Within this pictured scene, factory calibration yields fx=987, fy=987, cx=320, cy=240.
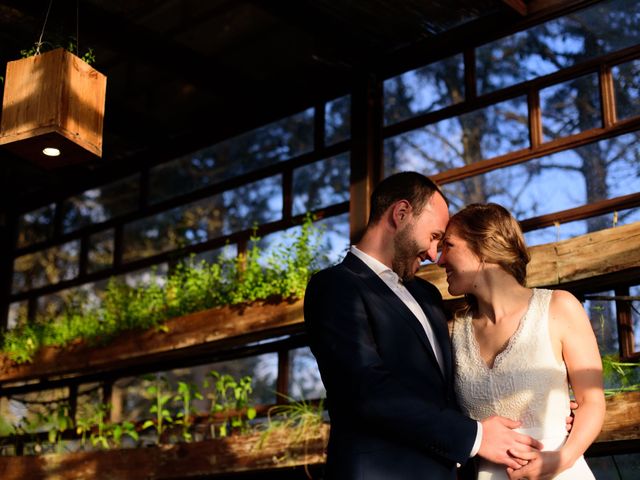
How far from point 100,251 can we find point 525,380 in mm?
4774

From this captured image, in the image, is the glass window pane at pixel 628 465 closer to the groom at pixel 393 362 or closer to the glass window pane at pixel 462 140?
the glass window pane at pixel 462 140

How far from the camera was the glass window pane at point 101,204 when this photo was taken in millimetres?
7068

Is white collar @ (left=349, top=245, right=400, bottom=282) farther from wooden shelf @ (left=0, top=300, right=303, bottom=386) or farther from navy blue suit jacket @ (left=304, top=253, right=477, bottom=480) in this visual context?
wooden shelf @ (left=0, top=300, right=303, bottom=386)

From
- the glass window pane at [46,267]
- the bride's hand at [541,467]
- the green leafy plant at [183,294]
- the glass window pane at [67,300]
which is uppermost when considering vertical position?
the glass window pane at [46,267]

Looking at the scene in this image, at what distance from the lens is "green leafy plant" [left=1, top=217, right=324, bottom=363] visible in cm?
533

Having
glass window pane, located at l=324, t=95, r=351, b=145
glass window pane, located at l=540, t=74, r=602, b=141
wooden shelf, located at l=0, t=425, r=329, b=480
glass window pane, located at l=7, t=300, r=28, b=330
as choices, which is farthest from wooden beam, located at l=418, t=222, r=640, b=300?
glass window pane, located at l=7, t=300, r=28, b=330

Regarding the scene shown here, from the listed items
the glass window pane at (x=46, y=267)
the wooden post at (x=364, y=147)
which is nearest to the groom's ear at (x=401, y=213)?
the wooden post at (x=364, y=147)

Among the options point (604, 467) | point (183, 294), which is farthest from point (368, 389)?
point (183, 294)

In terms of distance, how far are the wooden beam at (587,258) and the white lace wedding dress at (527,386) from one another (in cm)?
104

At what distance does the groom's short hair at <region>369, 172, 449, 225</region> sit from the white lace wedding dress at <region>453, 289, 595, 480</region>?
1.49 feet

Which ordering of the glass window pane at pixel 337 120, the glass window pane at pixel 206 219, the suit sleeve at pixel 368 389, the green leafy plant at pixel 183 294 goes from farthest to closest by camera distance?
1. the glass window pane at pixel 206 219
2. the glass window pane at pixel 337 120
3. the green leafy plant at pixel 183 294
4. the suit sleeve at pixel 368 389

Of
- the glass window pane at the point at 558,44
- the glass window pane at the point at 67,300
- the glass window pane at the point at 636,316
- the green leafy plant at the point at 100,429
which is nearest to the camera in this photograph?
the glass window pane at the point at 636,316

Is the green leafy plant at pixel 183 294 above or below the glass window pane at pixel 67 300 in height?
below

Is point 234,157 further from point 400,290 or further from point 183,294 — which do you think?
point 400,290
